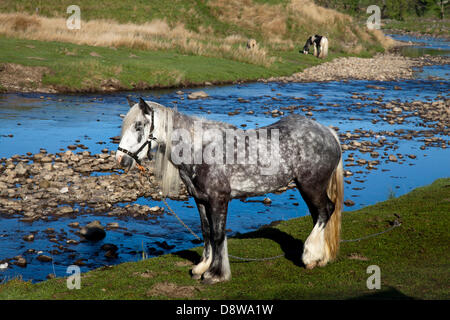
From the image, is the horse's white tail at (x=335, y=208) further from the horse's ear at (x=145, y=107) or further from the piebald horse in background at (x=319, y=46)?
the piebald horse in background at (x=319, y=46)

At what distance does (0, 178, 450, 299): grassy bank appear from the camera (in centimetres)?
774

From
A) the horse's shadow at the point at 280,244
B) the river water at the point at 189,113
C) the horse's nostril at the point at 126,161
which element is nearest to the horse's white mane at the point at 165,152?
the horse's nostril at the point at 126,161

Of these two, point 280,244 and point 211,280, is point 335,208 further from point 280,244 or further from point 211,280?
point 211,280

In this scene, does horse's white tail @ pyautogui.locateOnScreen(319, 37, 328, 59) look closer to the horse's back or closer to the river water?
the river water

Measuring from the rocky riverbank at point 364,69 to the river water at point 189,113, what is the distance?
7.94 ft

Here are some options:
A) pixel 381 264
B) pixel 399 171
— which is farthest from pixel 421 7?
pixel 381 264

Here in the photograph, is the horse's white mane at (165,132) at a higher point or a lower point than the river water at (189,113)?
higher

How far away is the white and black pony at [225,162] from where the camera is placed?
780 centimetres

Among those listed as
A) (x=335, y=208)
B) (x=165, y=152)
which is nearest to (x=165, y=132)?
(x=165, y=152)

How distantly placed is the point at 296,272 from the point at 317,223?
892 mm

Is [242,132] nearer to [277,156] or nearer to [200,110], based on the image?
[277,156]

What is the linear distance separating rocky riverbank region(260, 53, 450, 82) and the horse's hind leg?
31.5 m

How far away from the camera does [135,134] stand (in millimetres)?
7703

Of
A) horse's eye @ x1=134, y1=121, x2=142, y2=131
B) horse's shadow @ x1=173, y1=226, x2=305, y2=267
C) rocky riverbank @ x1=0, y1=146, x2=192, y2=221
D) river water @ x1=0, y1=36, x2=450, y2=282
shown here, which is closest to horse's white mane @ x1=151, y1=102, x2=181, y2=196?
horse's eye @ x1=134, y1=121, x2=142, y2=131
